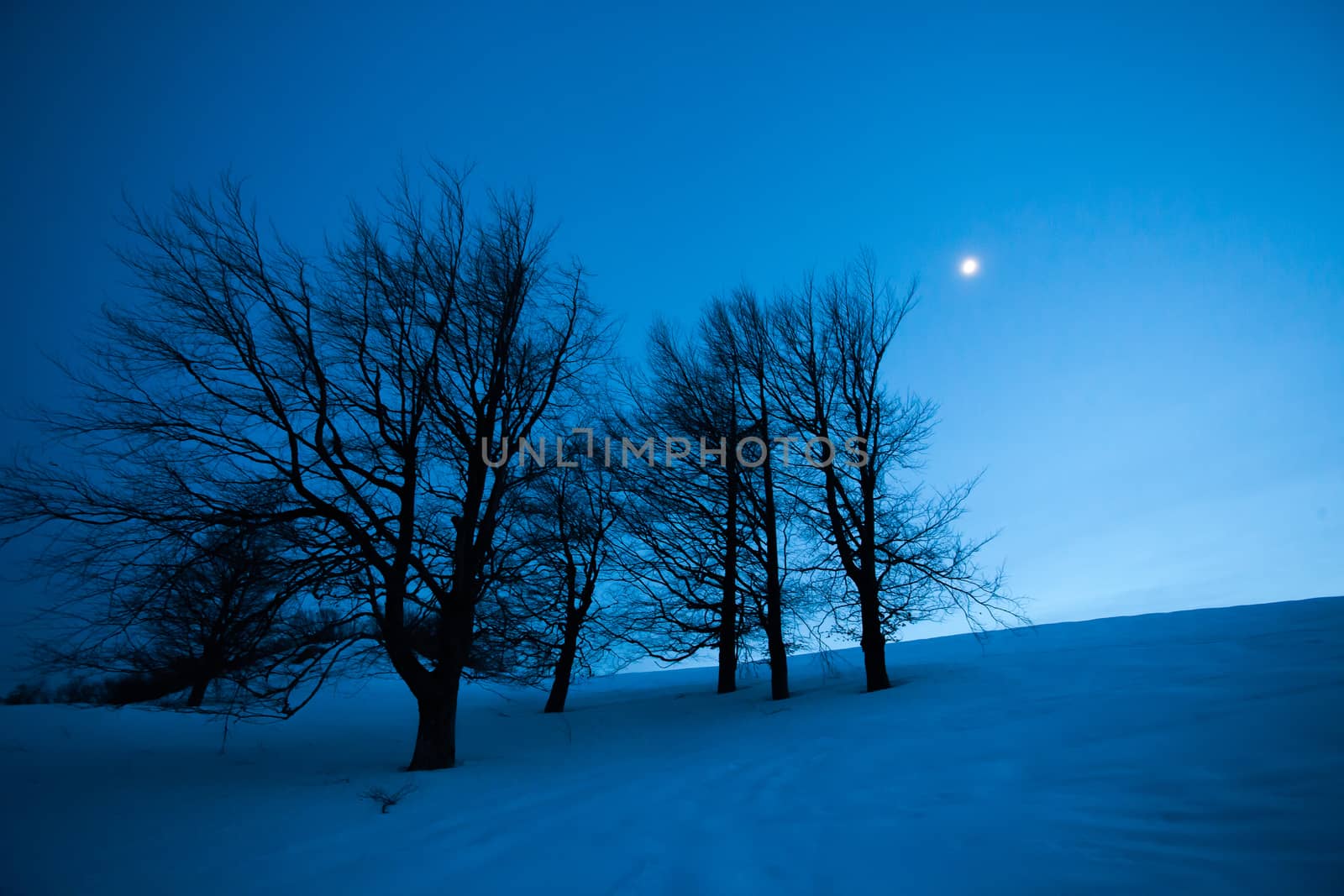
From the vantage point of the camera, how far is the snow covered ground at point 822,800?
2.38m

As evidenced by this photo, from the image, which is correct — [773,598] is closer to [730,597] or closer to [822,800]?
[730,597]

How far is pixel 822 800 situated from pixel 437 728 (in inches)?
189

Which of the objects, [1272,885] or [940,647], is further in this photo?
[940,647]

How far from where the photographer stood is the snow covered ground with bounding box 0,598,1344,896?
2.38 meters

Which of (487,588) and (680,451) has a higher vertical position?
(680,451)

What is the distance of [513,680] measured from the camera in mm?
7672

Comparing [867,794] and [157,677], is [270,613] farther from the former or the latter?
[867,794]

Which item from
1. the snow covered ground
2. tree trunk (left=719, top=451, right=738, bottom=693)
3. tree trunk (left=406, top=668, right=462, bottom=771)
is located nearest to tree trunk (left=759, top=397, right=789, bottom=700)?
tree trunk (left=719, top=451, right=738, bottom=693)

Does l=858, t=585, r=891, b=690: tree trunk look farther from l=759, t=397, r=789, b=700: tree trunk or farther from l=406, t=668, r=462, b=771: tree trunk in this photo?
l=406, t=668, r=462, b=771: tree trunk

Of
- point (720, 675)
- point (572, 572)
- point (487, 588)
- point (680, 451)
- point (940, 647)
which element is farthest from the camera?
point (940, 647)

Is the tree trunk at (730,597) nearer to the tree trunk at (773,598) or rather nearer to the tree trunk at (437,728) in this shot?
the tree trunk at (773,598)

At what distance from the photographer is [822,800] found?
3.54 m

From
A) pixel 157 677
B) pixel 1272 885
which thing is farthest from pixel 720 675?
pixel 1272 885

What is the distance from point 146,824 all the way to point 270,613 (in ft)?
6.44
